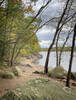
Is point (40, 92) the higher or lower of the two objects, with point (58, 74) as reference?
higher

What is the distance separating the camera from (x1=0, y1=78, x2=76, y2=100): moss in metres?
3.24

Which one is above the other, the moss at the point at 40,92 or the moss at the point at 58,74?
the moss at the point at 40,92

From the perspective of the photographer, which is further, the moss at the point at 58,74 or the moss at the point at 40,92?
the moss at the point at 58,74

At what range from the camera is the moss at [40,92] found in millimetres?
3238

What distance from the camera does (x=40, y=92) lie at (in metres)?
3.47

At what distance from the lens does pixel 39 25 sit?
38.3ft

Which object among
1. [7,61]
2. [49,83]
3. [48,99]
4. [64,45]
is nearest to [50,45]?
[64,45]

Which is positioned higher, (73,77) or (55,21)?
(55,21)

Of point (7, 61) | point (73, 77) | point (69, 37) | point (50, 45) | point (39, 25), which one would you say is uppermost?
point (39, 25)

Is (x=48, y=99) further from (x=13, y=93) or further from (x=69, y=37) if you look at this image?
(x=69, y=37)

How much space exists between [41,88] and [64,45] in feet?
36.6

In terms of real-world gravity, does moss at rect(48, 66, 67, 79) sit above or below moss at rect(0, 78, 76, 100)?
below

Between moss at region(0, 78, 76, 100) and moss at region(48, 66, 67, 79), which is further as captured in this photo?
moss at region(48, 66, 67, 79)

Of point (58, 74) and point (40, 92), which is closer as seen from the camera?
point (40, 92)
